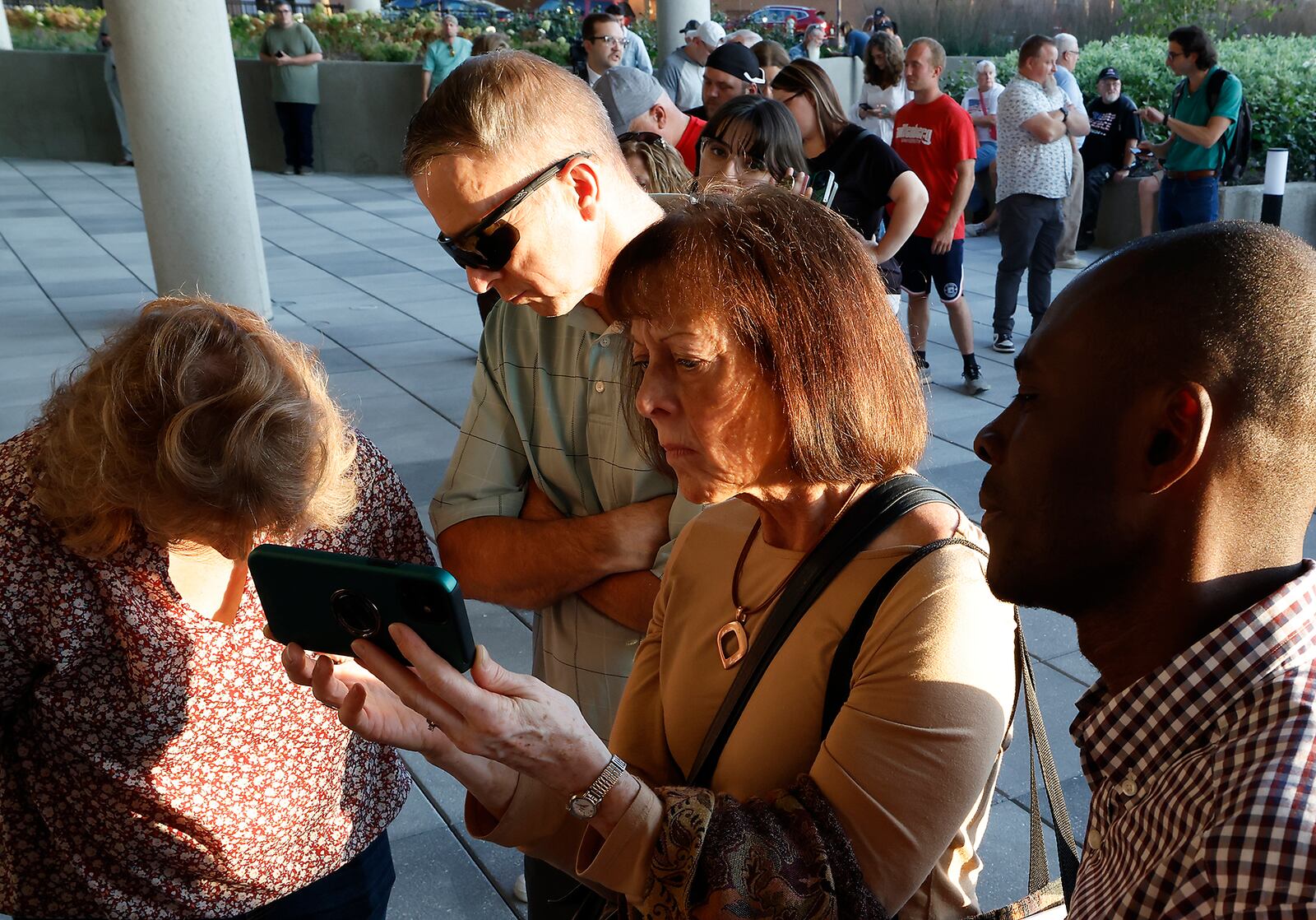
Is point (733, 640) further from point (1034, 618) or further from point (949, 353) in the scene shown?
point (949, 353)

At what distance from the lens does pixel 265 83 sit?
1997cm

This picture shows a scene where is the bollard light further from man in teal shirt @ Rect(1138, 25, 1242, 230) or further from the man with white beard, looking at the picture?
the man with white beard

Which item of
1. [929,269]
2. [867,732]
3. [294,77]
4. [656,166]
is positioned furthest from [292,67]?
[867,732]

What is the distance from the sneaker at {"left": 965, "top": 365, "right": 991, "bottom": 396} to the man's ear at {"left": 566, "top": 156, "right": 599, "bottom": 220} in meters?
6.23

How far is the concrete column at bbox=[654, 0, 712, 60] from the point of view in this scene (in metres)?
14.7

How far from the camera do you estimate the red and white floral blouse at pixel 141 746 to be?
204 cm

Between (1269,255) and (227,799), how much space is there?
1914 mm

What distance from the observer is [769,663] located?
1755 millimetres

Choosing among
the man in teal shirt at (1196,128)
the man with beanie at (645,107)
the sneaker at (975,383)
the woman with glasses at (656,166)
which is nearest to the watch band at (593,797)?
the woman with glasses at (656,166)

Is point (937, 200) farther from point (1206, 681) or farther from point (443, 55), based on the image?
point (443, 55)

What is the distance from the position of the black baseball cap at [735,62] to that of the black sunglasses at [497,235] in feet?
20.3

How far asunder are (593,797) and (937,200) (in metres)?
7.71

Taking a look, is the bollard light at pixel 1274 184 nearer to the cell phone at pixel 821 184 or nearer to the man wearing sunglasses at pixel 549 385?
the cell phone at pixel 821 184

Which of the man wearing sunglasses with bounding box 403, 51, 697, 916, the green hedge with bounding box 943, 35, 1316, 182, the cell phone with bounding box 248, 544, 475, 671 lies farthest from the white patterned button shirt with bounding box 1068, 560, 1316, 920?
the green hedge with bounding box 943, 35, 1316, 182
